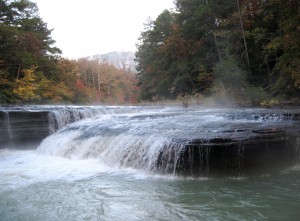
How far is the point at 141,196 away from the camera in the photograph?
19.6ft

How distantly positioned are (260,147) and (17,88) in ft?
59.7

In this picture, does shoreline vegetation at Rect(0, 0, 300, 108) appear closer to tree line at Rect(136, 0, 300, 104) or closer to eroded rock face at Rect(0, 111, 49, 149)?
tree line at Rect(136, 0, 300, 104)

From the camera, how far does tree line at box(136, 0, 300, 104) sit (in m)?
15.7

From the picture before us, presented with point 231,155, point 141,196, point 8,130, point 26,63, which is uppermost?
point 26,63

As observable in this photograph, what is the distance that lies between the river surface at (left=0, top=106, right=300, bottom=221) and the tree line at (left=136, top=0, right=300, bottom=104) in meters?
6.78

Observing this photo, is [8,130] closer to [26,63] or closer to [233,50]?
[26,63]

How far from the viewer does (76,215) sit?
5102 mm

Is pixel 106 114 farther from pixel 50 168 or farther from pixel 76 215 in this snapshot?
pixel 76 215

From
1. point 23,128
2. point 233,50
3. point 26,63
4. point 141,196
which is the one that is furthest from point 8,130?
point 233,50

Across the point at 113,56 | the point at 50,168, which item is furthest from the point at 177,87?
the point at 113,56

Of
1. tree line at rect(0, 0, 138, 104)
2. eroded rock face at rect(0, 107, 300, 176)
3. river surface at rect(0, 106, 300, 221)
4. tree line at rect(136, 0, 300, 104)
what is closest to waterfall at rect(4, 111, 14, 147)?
river surface at rect(0, 106, 300, 221)

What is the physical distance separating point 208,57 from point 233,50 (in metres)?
2.80

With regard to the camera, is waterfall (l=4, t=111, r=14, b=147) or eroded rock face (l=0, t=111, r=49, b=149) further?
eroded rock face (l=0, t=111, r=49, b=149)

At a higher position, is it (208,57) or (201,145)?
(208,57)
